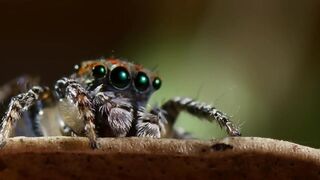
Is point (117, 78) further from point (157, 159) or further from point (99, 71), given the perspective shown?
point (157, 159)

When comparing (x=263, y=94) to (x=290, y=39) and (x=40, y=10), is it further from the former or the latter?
(x=40, y=10)

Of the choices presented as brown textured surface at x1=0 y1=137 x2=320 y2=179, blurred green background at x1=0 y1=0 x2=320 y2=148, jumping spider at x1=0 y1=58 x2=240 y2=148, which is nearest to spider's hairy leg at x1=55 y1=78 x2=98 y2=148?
jumping spider at x1=0 y1=58 x2=240 y2=148

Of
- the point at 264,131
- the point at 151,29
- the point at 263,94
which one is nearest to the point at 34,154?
the point at 264,131

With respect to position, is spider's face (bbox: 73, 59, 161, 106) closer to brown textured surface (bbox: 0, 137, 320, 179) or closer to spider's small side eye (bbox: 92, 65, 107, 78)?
spider's small side eye (bbox: 92, 65, 107, 78)

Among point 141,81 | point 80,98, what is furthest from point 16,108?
point 141,81

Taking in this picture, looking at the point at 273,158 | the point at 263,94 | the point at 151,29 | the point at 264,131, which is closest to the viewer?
the point at 273,158

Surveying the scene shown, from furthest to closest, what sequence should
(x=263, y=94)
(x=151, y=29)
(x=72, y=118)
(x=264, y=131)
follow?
1. (x=151, y=29)
2. (x=263, y=94)
3. (x=264, y=131)
4. (x=72, y=118)

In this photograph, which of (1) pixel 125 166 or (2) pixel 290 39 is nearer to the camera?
(1) pixel 125 166
